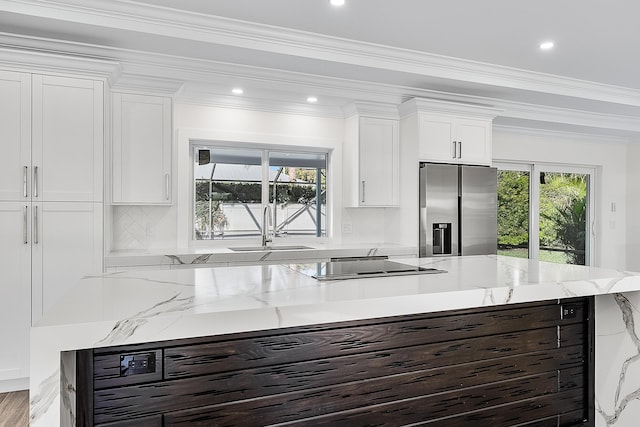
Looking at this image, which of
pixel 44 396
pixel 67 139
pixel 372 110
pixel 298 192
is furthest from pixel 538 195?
pixel 44 396

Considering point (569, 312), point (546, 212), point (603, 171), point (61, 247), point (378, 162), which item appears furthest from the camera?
point (603, 171)

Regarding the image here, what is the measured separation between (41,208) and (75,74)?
945 millimetres

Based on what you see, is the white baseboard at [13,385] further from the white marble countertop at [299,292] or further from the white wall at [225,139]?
the white marble countertop at [299,292]

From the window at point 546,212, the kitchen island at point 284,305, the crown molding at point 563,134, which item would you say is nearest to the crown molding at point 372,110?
the crown molding at point 563,134

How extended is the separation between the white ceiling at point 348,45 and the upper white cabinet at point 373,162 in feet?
0.93

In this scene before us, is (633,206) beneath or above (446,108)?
beneath

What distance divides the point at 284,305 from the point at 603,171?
255 inches

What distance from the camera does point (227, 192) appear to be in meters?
4.41

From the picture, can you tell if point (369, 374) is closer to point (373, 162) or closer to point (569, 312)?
point (569, 312)

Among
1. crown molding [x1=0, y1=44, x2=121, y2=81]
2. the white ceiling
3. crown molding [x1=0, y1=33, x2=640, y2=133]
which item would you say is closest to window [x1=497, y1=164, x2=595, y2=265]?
crown molding [x1=0, y1=33, x2=640, y2=133]

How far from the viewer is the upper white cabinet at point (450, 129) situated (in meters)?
4.24

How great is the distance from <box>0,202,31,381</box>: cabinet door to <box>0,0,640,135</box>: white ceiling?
1.13m

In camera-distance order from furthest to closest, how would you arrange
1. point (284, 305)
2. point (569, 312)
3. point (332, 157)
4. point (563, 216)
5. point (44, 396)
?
1. point (563, 216)
2. point (332, 157)
3. point (569, 312)
4. point (284, 305)
5. point (44, 396)

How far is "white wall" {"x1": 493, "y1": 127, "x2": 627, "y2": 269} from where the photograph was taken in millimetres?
5969
